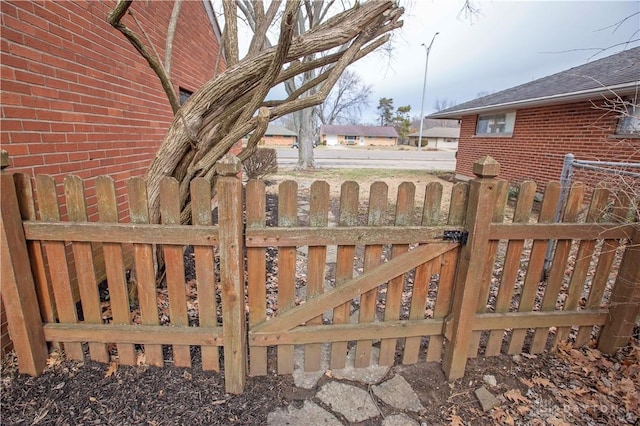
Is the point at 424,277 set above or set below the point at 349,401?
above

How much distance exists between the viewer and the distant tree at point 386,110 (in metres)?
69.1

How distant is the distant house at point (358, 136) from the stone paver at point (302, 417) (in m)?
61.7

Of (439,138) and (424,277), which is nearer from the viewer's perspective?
(424,277)

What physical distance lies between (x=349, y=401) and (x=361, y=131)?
64.0m

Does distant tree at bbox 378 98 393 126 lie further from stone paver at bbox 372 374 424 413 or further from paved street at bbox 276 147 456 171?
stone paver at bbox 372 374 424 413

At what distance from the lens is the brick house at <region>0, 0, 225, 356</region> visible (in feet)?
6.90

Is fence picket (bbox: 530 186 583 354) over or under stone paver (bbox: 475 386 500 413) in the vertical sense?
over

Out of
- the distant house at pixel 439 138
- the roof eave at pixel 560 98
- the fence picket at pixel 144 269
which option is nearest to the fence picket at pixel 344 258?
the fence picket at pixel 144 269

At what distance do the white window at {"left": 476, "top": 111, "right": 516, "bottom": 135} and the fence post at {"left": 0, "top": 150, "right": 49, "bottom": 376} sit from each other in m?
12.2

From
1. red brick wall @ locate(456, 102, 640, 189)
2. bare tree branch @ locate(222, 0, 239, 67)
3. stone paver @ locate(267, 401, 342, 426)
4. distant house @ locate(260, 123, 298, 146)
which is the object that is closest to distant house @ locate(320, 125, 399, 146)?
distant house @ locate(260, 123, 298, 146)

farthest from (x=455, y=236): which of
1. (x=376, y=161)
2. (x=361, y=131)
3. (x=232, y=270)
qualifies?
(x=361, y=131)

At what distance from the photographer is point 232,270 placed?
1787 mm

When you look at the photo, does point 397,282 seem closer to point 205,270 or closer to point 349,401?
point 349,401

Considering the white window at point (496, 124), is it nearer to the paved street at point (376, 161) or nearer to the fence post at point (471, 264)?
the paved street at point (376, 161)
